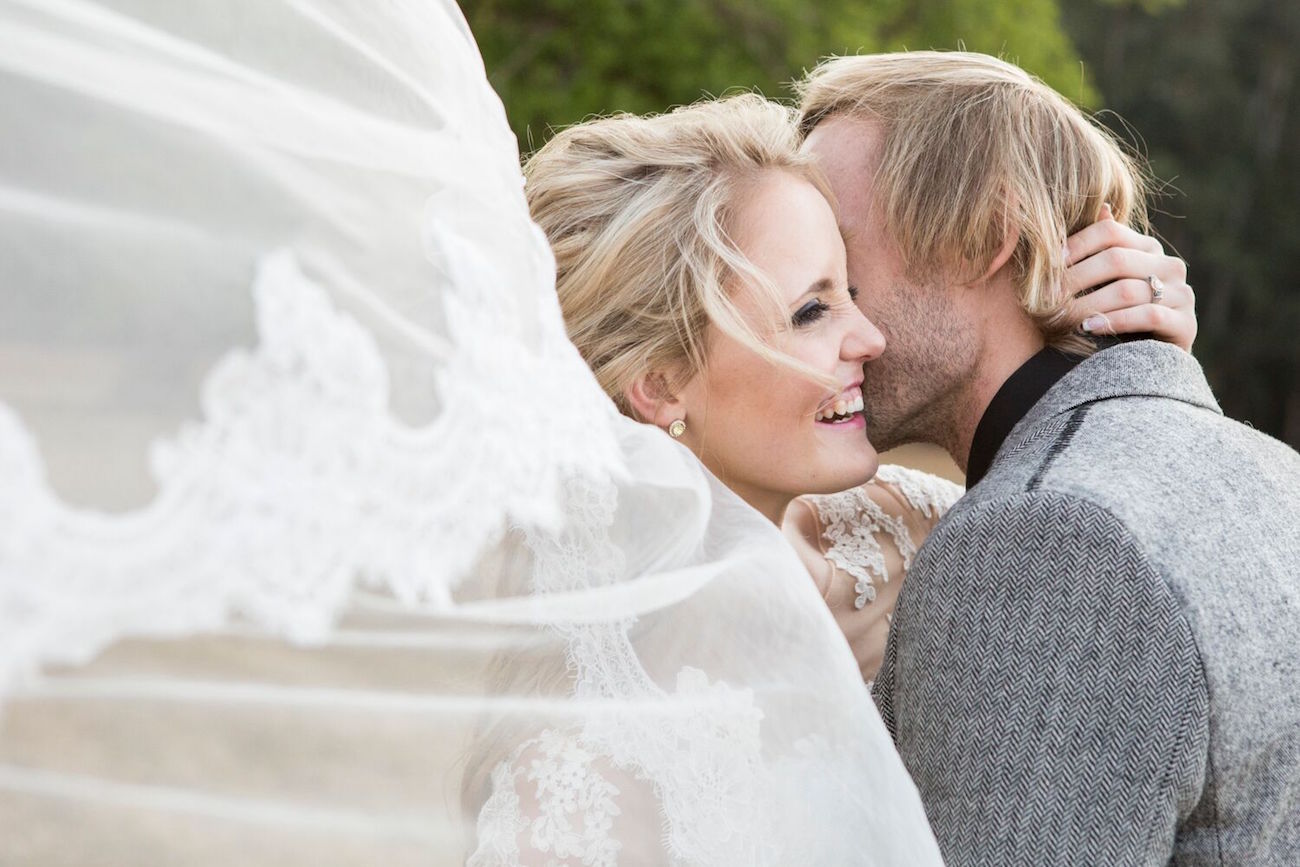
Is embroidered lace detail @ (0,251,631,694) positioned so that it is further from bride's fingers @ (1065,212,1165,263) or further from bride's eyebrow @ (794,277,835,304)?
bride's fingers @ (1065,212,1165,263)

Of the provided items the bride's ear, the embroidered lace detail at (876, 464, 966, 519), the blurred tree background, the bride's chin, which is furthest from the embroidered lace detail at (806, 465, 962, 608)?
the blurred tree background

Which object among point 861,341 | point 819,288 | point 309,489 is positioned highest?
point 309,489

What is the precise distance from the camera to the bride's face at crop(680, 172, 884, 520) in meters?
2.52

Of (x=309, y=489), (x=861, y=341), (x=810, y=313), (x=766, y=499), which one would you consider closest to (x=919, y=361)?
(x=861, y=341)

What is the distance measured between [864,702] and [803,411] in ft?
3.39

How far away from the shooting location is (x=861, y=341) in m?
2.63

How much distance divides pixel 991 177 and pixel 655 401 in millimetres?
872

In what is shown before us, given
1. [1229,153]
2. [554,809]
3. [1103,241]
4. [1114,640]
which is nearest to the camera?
[554,809]

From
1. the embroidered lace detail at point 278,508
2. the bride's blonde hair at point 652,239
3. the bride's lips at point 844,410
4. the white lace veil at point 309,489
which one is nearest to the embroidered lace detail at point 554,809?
the white lace veil at point 309,489

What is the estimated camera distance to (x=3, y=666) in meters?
0.86

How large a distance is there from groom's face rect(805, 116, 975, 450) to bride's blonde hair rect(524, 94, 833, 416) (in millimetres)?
207

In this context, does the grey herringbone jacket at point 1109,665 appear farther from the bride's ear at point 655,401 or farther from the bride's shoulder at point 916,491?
the bride's shoulder at point 916,491

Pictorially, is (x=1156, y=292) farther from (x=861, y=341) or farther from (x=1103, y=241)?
(x=861, y=341)

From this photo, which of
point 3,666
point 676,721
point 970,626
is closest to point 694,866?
point 676,721
